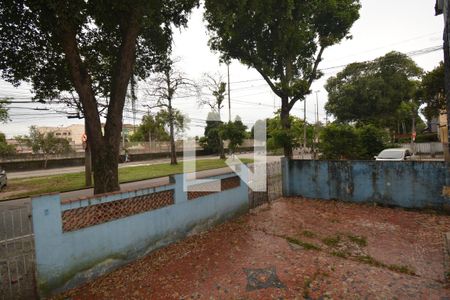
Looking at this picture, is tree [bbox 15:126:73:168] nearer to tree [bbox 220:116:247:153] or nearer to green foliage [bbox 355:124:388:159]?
tree [bbox 220:116:247:153]

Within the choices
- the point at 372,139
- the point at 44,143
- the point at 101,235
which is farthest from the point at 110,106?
the point at 44,143

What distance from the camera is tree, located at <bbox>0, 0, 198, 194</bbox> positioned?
5898 millimetres

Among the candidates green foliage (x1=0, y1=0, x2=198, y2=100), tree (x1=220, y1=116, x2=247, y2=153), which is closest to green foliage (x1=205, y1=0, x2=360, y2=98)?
green foliage (x1=0, y1=0, x2=198, y2=100)

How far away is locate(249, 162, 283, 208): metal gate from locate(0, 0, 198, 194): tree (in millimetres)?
5083

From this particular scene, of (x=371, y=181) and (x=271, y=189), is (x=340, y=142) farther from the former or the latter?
(x=271, y=189)

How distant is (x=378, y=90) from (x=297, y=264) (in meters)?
33.3

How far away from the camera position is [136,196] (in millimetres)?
5602

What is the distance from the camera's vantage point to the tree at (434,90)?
1783 centimetres

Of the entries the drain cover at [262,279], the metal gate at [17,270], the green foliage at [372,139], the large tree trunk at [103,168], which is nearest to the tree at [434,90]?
the green foliage at [372,139]

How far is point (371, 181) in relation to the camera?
9.42 metres

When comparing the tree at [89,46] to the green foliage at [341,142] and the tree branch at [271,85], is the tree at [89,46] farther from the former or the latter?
the green foliage at [341,142]

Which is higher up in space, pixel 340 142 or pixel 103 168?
pixel 340 142

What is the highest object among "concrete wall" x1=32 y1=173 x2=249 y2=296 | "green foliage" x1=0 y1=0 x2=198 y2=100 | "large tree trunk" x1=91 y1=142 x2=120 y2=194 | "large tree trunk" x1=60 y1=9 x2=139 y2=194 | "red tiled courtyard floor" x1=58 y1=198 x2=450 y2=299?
"green foliage" x1=0 y1=0 x2=198 y2=100

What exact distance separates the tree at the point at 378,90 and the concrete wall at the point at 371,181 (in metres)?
25.1
